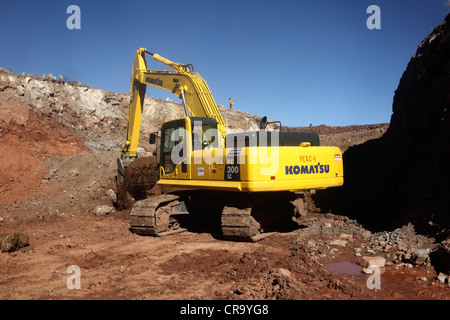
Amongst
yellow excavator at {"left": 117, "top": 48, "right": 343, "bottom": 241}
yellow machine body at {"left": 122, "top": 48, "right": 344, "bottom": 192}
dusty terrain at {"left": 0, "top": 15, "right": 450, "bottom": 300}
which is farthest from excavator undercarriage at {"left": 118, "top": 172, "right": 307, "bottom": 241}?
yellow machine body at {"left": 122, "top": 48, "right": 344, "bottom": 192}

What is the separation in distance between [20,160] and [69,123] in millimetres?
9013

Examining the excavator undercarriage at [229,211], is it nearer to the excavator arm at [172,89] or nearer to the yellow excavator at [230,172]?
the yellow excavator at [230,172]

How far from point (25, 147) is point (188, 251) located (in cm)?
1362

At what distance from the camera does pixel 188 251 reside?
6.32 meters

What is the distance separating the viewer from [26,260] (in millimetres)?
5832

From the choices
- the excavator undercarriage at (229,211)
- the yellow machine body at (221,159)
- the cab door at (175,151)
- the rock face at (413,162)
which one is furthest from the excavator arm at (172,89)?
the rock face at (413,162)

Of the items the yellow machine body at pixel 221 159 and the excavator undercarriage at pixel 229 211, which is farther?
the excavator undercarriage at pixel 229 211

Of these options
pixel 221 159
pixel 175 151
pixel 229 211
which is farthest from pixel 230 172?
pixel 175 151

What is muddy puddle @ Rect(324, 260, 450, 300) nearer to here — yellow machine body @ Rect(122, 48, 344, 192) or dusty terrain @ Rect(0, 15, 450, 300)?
dusty terrain @ Rect(0, 15, 450, 300)

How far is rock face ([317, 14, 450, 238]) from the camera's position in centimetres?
656

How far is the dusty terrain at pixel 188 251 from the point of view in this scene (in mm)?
→ 4246

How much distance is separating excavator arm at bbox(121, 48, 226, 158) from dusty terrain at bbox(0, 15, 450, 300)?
8.83ft

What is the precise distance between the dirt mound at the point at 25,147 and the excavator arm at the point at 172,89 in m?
4.24

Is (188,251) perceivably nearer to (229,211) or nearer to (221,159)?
(229,211)
